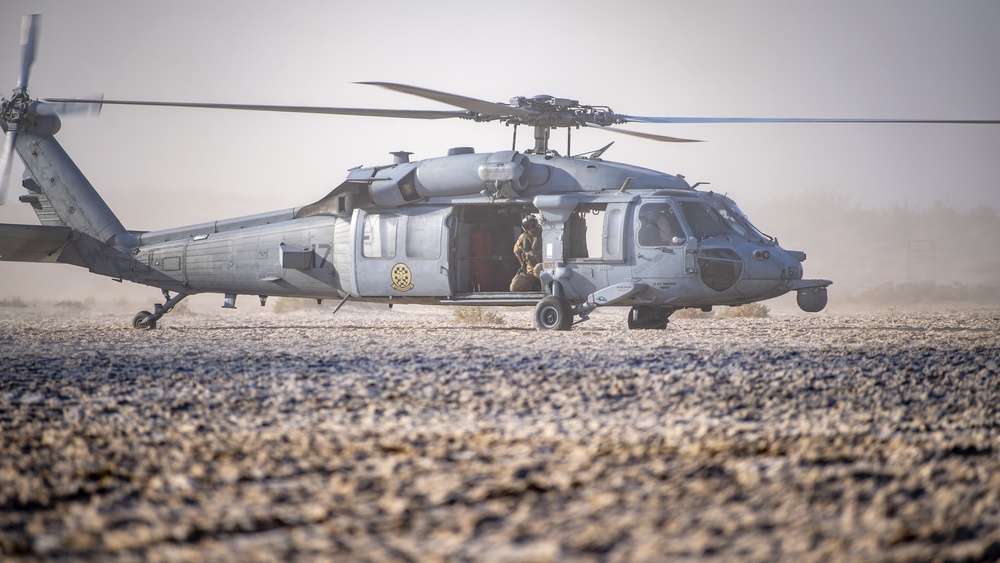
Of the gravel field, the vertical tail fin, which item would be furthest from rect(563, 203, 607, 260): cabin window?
the vertical tail fin

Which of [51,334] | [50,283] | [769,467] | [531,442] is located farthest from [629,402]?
[50,283]

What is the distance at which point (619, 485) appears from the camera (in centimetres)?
353

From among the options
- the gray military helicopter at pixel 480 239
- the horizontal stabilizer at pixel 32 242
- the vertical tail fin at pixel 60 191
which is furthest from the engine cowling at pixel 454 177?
the horizontal stabilizer at pixel 32 242

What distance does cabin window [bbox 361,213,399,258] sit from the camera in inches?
554

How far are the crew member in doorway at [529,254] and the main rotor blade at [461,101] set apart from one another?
5.06ft

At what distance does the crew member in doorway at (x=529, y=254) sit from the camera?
44.5 feet

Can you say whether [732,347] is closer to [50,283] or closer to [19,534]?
[19,534]

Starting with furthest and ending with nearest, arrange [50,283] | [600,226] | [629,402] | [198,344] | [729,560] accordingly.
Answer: [50,283] < [600,226] < [198,344] < [629,402] < [729,560]

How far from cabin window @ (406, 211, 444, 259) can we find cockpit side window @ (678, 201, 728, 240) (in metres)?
3.35

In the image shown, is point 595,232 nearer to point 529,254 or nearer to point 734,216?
point 529,254

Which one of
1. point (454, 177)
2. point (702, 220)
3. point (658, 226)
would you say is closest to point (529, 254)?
point (454, 177)

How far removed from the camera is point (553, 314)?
1299 cm

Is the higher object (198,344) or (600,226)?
(600,226)

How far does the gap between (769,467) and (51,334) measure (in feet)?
40.0
